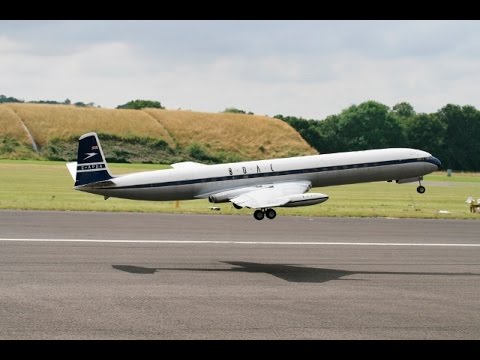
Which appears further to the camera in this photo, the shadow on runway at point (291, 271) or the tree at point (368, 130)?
the tree at point (368, 130)

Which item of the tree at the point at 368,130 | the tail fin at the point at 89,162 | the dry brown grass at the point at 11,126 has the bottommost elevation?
the tail fin at the point at 89,162

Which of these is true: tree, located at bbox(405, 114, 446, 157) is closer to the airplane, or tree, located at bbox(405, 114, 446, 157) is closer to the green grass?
the green grass

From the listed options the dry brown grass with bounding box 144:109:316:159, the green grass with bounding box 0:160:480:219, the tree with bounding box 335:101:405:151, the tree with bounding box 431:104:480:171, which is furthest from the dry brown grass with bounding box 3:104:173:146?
the tree with bounding box 431:104:480:171

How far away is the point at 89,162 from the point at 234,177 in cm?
778

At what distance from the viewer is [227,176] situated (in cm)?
3700

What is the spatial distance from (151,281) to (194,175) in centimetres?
1292

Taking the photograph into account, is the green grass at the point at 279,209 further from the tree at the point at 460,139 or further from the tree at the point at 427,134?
the tree at the point at 427,134

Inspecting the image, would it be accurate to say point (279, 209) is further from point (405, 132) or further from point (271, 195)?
point (405, 132)

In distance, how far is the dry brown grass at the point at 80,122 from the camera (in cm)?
13864

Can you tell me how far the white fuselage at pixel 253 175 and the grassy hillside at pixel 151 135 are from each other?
259 ft

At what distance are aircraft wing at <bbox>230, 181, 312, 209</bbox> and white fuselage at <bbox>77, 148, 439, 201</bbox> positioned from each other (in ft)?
1.69

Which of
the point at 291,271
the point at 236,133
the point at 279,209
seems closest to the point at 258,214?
the point at 291,271

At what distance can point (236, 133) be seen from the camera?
133625 millimetres

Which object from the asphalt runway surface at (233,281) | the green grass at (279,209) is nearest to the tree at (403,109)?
the green grass at (279,209)
